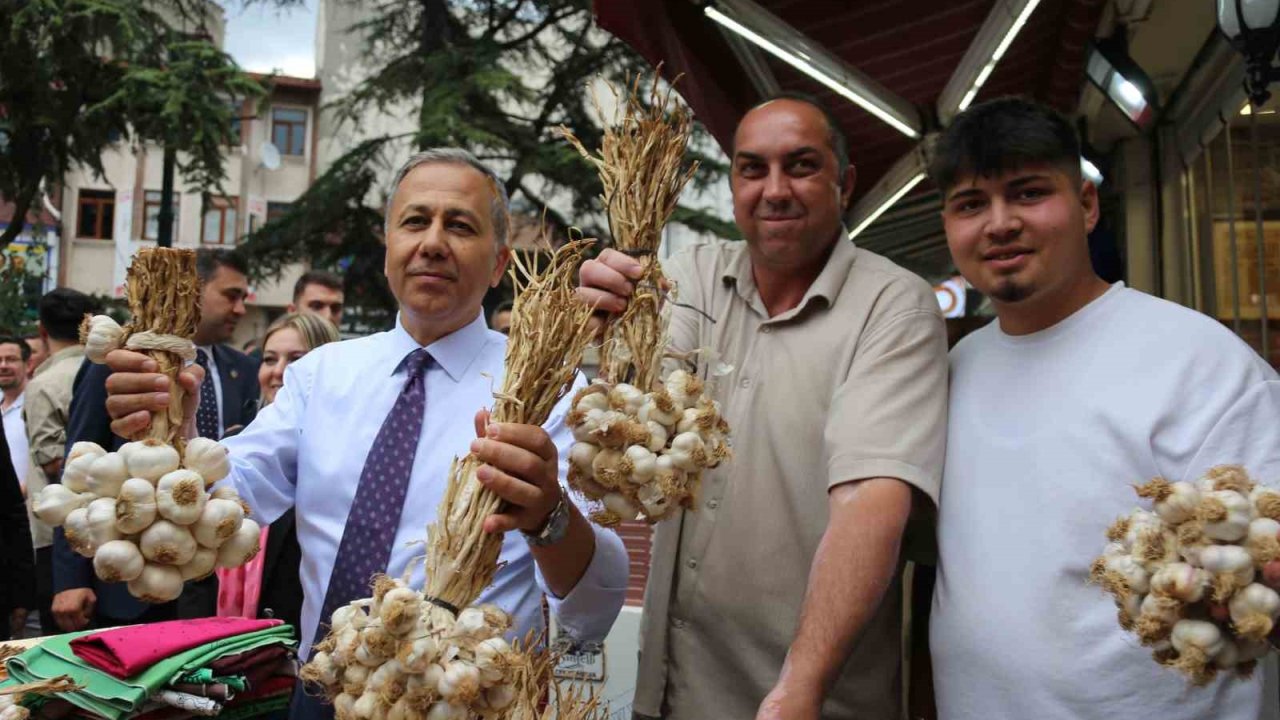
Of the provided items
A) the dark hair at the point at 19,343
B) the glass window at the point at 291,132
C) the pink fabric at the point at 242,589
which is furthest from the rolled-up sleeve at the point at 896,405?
the glass window at the point at 291,132

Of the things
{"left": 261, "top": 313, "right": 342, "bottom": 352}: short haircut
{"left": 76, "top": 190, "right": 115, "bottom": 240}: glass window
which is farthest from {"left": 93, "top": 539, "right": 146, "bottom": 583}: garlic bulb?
Result: {"left": 76, "top": 190, "right": 115, "bottom": 240}: glass window

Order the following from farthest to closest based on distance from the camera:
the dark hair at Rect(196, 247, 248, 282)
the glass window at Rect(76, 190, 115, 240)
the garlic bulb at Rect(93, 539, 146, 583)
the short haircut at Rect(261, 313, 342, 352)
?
the glass window at Rect(76, 190, 115, 240), the short haircut at Rect(261, 313, 342, 352), the dark hair at Rect(196, 247, 248, 282), the garlic bulb at Rect(93, 539, 146, 583)

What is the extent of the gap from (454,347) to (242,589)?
59.8 inches

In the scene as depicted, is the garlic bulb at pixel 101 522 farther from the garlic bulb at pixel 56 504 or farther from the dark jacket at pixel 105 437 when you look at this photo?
the dark jacket at pixel 105 437

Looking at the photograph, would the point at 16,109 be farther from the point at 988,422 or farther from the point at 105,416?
the point at 988,422

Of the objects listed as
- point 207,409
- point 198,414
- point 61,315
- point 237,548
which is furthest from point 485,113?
point 237,548

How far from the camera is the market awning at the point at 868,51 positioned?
11.0 ft

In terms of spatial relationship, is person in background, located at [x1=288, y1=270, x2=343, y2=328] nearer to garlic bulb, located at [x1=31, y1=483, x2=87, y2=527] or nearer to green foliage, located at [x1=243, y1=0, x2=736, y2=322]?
garlic bulb, located at [x1=31, y1=483, x2=87, y2=527]

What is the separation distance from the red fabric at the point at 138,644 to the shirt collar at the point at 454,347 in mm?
666

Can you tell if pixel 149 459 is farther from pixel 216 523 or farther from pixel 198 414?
pixel 198 414

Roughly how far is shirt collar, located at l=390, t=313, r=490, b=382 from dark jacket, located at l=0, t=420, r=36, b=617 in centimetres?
182

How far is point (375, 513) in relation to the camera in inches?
82.8

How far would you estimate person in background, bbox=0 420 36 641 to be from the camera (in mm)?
3361

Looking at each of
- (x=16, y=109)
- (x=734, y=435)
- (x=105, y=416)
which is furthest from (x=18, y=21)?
(x=734, y=435)
